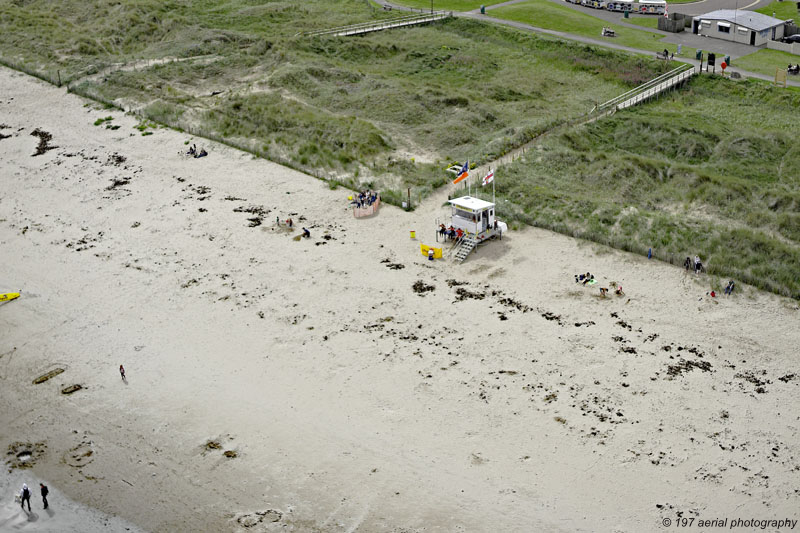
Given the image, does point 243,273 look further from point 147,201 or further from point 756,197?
point 756,197

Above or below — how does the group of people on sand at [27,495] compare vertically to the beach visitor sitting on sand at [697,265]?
below

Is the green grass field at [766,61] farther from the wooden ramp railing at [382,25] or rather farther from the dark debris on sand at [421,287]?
the dark debris on sand at [421,287]

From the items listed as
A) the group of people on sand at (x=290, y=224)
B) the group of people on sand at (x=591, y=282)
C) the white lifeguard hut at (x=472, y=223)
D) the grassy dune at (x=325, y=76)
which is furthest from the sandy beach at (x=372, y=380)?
the grassy dune at (x=325, y=76)

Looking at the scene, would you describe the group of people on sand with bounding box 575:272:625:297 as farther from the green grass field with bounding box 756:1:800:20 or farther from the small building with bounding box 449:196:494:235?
the green grass field with bounding box 756:1:800:20

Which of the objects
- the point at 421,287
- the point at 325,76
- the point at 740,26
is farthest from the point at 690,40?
the point at 421,287

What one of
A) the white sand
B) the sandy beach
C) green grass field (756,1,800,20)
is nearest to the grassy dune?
the sandy beach

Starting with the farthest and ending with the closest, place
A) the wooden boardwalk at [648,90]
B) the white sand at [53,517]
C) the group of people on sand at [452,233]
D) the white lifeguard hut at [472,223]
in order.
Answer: the wooden boardwalk at [648,90]
the group of people on sand at [452,233]
the white lifeguard hut at [472,223]
the white sand at [53,517]
